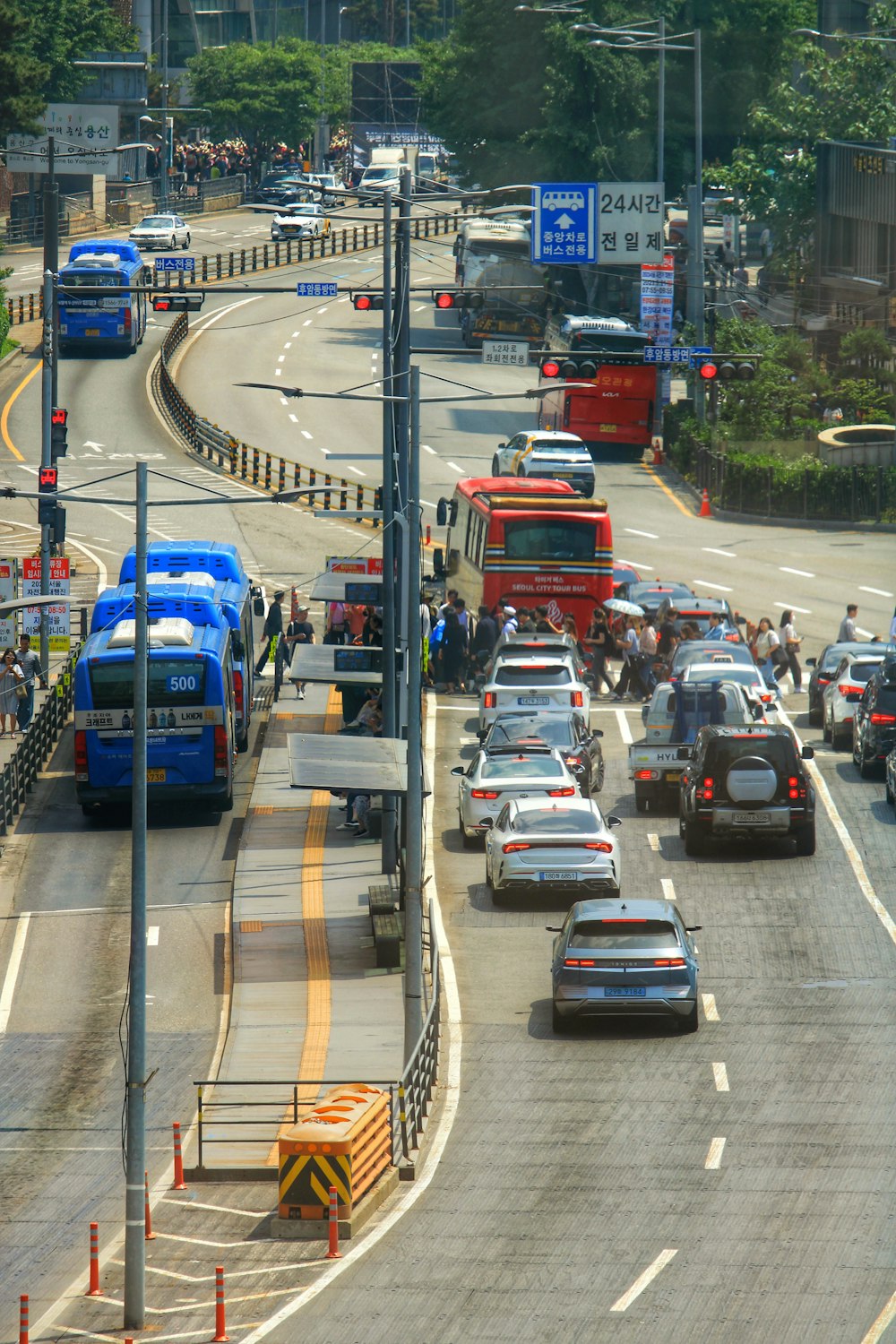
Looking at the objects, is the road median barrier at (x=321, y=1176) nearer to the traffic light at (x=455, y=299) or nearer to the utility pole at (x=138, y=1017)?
the utility pole at (x=138, y=1017)

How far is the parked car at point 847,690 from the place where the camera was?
128ft

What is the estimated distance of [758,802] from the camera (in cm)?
3206

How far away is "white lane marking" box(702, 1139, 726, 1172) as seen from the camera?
70.9ft

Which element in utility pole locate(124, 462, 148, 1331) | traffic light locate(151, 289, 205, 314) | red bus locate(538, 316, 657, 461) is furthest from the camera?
red bus locate(538, 316, 657, 461)

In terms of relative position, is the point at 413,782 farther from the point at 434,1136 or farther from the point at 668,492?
the point at 668,492

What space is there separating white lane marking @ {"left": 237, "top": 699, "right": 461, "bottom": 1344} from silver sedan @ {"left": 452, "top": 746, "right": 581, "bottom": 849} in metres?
0.99

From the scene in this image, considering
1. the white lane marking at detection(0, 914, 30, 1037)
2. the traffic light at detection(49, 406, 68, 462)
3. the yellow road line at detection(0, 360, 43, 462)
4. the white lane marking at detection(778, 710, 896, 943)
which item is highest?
the traffic light at detection(49, 406, 68, 462)

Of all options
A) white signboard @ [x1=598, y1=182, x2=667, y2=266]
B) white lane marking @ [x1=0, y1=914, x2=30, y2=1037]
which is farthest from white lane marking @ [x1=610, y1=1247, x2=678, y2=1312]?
white signboard @ [x1=598, y1=182, x2=667, y2=266]

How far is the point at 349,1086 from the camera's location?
22.5 m

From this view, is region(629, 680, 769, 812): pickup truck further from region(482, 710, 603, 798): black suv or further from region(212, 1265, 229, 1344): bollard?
region(212, 1265, 229, 1344): bollard

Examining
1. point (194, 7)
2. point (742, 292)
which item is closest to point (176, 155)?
point (194, 7)

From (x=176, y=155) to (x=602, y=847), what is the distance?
103628mm

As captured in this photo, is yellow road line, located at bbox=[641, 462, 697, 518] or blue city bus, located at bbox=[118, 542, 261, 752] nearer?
blue city bus, located at bbox=[118, 542, 261, 752]

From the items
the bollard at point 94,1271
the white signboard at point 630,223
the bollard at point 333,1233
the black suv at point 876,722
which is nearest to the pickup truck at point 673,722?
the black suv at point 876,722
